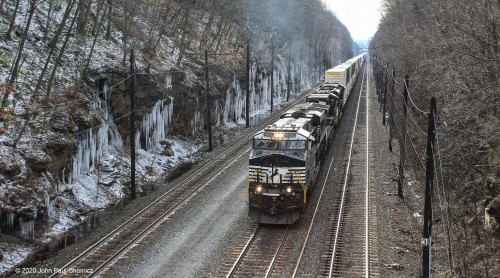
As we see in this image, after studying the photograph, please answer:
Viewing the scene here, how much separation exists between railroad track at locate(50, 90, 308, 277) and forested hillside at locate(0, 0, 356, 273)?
2.33 m

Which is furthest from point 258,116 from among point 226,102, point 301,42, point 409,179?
point 301,42

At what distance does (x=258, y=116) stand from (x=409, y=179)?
27663 mm

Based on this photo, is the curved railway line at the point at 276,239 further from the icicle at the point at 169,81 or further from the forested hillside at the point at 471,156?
the icicle at the point at 169,81

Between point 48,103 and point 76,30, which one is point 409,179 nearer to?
point 48,103

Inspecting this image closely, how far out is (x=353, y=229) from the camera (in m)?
17.8

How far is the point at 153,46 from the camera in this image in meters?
40.9

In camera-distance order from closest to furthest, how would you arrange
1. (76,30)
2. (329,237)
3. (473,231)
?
1. (473,231)
2. (329,237)
3. (76,30)

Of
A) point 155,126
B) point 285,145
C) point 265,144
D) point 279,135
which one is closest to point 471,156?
point 285,145

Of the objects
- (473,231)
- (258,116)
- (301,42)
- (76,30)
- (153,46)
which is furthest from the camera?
(301,42)

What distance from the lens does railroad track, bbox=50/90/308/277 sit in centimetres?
1495

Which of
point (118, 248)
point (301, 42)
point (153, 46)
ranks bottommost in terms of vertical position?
point (118, 248)

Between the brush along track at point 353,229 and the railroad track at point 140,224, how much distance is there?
681cm

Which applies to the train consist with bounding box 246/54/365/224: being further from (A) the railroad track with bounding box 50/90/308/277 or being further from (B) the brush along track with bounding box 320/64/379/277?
(A) the railroad track with bounding box 50/90/308/277

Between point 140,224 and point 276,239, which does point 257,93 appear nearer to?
point 140,224
